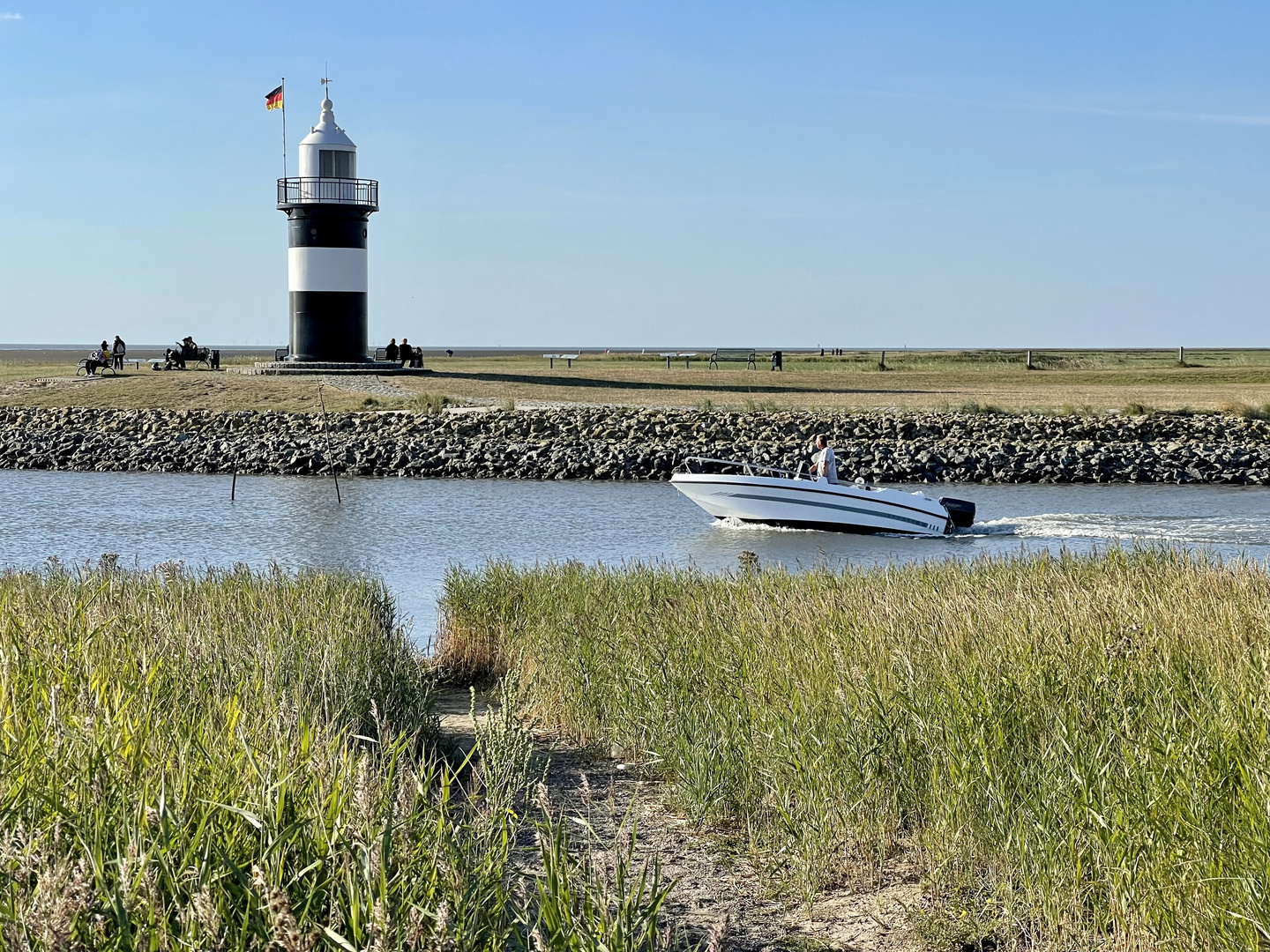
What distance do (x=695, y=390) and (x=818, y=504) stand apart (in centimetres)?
2289

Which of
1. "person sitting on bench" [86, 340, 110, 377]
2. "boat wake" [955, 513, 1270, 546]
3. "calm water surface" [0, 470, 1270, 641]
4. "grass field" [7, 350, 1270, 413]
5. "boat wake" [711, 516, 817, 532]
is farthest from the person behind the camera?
"person sitting on bench" [86, 340, 110, 377]

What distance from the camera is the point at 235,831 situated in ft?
11.0

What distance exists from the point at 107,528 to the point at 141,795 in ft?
69.4

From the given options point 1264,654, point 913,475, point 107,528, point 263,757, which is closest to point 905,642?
point 1264,654

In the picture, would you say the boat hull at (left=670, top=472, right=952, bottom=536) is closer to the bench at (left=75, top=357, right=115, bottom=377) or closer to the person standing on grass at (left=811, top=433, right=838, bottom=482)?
the person standing on grass at (left=811, top=433, right=838, bottom=482)

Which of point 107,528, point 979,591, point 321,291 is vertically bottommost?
point 107,528

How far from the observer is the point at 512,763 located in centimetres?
474

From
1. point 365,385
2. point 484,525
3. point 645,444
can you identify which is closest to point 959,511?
point 484,525

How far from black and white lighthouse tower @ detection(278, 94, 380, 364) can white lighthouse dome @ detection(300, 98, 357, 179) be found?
26mm

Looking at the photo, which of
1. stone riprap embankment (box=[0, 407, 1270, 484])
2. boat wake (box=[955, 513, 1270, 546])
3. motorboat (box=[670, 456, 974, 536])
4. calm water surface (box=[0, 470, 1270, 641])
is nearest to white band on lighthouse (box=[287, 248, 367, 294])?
stone riprap embankment (box=[0, 407, 1270, 484])

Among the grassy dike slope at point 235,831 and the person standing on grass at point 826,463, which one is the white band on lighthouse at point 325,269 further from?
the grassy dike slope at point 235,831

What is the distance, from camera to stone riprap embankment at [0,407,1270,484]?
3059cm

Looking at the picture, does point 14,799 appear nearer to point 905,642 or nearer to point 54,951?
point 54,951

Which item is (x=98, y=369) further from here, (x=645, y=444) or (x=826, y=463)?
(x=826, y=463)
